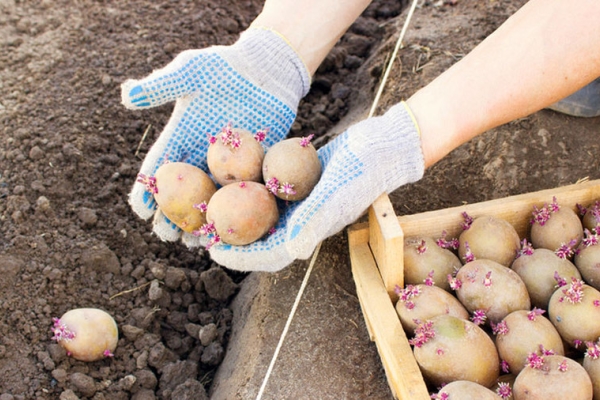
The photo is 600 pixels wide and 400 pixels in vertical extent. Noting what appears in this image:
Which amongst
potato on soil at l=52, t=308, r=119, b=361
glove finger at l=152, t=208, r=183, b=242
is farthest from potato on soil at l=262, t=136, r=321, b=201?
potato on soil at l=52, t=308, r=119, b=361

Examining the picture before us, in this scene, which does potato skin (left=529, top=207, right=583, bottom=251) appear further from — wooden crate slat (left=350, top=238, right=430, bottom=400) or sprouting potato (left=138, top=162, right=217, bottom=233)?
sprouting potato (left=138, top=162, right=217, bottom=233)

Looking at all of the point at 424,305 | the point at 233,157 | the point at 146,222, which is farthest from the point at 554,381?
the point at 146,222

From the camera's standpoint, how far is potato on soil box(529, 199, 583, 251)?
2145 millimetres

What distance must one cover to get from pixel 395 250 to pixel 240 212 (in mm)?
566

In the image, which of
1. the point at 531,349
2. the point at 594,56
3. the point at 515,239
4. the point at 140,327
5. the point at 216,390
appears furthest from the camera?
the point at 140,327

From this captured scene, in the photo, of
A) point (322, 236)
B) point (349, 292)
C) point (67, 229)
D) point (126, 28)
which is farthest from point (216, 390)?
point (126, 28)

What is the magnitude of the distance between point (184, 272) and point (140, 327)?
34cm

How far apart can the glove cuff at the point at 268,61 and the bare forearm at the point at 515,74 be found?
73cm

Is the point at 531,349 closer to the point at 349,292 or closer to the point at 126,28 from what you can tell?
the point at 349,292

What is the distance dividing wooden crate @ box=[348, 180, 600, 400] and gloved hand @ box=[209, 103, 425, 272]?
10 cm

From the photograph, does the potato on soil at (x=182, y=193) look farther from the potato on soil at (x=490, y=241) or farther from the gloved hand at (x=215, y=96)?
the potato on soil at (x=490, y=241)

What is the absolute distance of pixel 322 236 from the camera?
6.85 feet

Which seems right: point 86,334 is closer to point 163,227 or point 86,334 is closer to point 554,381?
point 163,227

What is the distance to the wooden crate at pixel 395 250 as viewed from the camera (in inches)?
73.2
